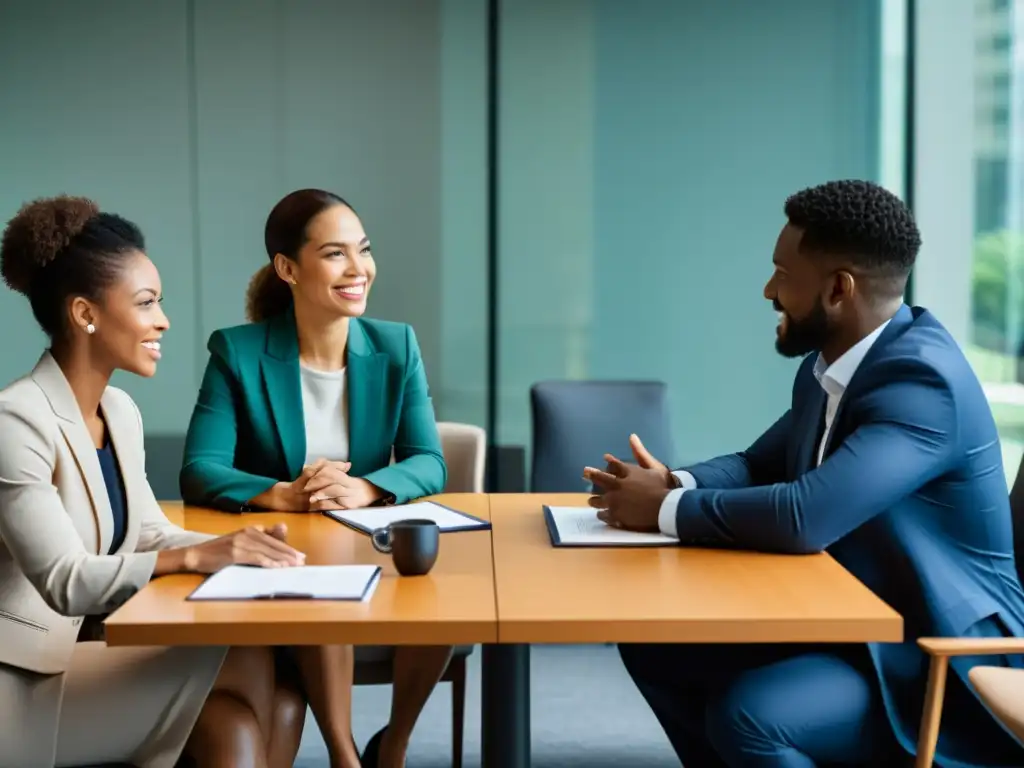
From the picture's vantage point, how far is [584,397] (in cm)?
361

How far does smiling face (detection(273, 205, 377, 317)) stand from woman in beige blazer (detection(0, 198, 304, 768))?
65 cm

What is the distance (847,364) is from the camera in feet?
7.32

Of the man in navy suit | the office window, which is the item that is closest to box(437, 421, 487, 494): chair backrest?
the man in navy suit

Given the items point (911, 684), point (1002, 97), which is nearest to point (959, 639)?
point (911, 684)

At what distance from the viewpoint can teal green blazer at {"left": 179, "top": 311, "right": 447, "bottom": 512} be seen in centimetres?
271

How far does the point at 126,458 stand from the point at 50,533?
341 millimetres

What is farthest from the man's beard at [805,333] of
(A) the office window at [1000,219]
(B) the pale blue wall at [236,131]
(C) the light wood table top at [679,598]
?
(A) the office window at [1000,219]

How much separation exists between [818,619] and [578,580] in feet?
1.26

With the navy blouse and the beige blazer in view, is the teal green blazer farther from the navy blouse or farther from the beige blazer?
the beige blazer

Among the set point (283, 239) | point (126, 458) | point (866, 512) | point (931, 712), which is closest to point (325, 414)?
point (283, 239)

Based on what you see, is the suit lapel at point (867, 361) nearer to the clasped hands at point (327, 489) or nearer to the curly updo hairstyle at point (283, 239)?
the clasped hands at point (327, 489)

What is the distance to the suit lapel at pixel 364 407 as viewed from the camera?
9.16 feet

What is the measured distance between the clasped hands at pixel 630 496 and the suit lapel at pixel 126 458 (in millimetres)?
850

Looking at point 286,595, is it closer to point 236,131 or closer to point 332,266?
point 332,266
